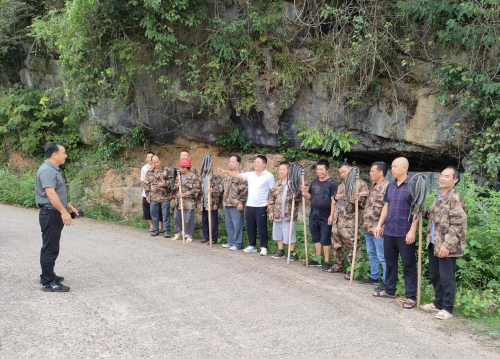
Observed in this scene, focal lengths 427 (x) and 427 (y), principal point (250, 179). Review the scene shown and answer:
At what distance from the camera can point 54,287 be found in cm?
564

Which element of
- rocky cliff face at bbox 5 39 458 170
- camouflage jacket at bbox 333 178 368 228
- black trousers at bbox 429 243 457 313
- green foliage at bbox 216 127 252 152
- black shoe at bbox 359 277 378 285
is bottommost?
black shoe at bbox 359 277 378 285

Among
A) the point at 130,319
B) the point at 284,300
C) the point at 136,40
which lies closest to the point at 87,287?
the point at 130,319

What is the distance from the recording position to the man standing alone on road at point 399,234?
5609 mm

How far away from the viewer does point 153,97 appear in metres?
11.6

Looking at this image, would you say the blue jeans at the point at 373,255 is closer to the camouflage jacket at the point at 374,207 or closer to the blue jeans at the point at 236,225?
the camouflage jacket at the point at 374,207

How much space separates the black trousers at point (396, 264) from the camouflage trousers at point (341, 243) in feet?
3.17

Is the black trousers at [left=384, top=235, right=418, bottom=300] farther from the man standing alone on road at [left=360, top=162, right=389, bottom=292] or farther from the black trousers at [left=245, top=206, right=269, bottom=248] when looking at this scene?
the black trousers at [left=245, top=206, right=269, bottom=248]

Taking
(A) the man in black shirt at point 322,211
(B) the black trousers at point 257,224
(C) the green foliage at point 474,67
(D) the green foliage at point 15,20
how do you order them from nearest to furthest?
(A) the man in black shirt at point 322,211 → (C) the green foliage at point 474,67 → (B) the black trousers at point 257,224 → (D) the green foliage at point 15,20

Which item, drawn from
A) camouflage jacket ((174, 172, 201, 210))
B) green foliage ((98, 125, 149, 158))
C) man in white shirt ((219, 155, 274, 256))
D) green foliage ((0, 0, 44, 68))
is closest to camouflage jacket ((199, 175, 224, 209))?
camouflage jacket ((174, 172, 201, 210))

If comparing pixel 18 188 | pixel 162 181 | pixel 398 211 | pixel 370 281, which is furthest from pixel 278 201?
pixel 18 188

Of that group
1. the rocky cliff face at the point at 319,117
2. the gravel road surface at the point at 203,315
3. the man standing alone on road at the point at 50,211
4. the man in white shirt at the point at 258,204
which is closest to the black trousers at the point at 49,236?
the man standing alone on road at the point at 50,211

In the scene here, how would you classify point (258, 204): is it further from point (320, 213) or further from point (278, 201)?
point (320, 213)

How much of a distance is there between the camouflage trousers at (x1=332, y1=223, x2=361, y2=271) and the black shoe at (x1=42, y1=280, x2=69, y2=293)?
4082 millimetres

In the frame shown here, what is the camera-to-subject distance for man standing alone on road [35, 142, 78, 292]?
18.2 ft
